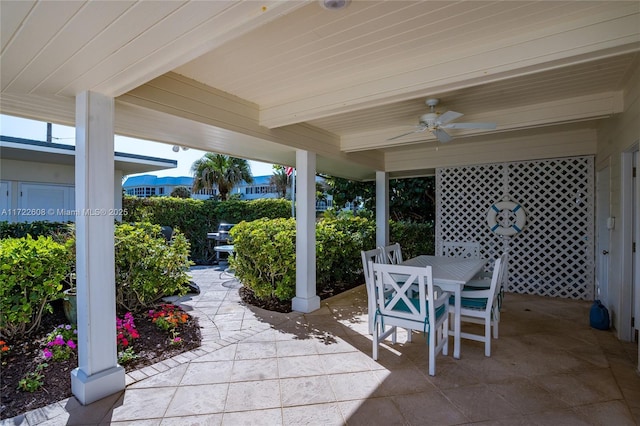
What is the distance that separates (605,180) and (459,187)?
2.25m

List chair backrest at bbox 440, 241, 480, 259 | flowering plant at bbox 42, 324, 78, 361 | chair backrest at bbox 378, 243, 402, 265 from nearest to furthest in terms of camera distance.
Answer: flowering plant at bbox 42, 324, 78, 361 < chair backrest at bbox 378, 243, 402, 265 < chair backrest at bbox 440, 241, 480, 259

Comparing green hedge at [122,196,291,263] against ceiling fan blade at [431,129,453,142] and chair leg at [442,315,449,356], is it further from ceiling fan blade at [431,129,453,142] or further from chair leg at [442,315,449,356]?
chair leg at [442,315,449,356]

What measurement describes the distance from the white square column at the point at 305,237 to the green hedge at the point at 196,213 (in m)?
5.06

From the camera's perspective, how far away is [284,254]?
4.66 m

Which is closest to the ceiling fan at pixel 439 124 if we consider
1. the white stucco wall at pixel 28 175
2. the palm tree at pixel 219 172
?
the white stucco wall at pixel 28 175

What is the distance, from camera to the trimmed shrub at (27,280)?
2.91 metres

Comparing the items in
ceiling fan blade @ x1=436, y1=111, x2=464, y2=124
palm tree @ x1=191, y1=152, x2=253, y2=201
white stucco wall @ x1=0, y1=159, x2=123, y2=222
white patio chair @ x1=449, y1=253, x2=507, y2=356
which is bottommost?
white patio chair @ x1=449, y1=253, x2=507, y2=356

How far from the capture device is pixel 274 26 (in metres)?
2.13

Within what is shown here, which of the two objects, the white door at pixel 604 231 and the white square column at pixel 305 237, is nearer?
the white door at pixel 604 231

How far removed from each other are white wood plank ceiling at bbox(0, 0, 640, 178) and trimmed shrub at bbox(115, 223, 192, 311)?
4.15ft

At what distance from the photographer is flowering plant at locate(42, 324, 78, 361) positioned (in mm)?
2857

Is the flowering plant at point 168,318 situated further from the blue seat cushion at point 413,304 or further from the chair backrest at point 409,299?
the blue seat cushion at point 413,304

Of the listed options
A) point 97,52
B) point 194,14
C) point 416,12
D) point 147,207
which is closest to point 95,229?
point 97,52

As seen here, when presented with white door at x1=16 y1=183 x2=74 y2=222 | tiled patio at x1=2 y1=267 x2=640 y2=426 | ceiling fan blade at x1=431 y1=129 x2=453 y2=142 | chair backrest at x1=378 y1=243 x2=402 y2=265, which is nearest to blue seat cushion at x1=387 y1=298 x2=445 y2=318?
tiled patio at x1=2 y1=267 x2=640 y2=426
